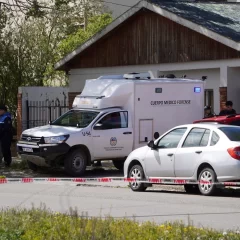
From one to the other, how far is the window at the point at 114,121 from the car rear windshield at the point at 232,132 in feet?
20.9

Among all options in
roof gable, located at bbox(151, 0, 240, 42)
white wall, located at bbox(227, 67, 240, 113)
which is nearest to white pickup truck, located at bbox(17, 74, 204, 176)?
white wall, located at bbox(227, 67, 240, 113)

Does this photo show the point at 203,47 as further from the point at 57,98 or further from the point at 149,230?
the point at 149,230

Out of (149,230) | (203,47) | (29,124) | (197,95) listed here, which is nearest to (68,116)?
(197,95)

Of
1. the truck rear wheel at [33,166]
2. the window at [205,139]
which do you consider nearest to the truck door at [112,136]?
the truck rear wheel at [33,166]

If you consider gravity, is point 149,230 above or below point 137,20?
below

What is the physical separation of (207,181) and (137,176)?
239 cm

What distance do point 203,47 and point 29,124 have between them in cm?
801

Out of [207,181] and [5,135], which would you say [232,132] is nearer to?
[207,181]

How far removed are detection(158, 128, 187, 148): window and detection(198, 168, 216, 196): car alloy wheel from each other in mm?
1172

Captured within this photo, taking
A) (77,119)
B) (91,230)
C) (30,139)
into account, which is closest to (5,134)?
(30,139)

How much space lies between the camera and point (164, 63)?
27.9m

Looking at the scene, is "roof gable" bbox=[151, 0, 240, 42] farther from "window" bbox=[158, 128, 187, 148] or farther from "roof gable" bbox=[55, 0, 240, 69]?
"window" bbox=[158, 128, 187, 148]

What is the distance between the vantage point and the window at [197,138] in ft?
53.8

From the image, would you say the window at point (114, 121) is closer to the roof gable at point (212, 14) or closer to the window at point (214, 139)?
the roof gable at point (212, 14)
